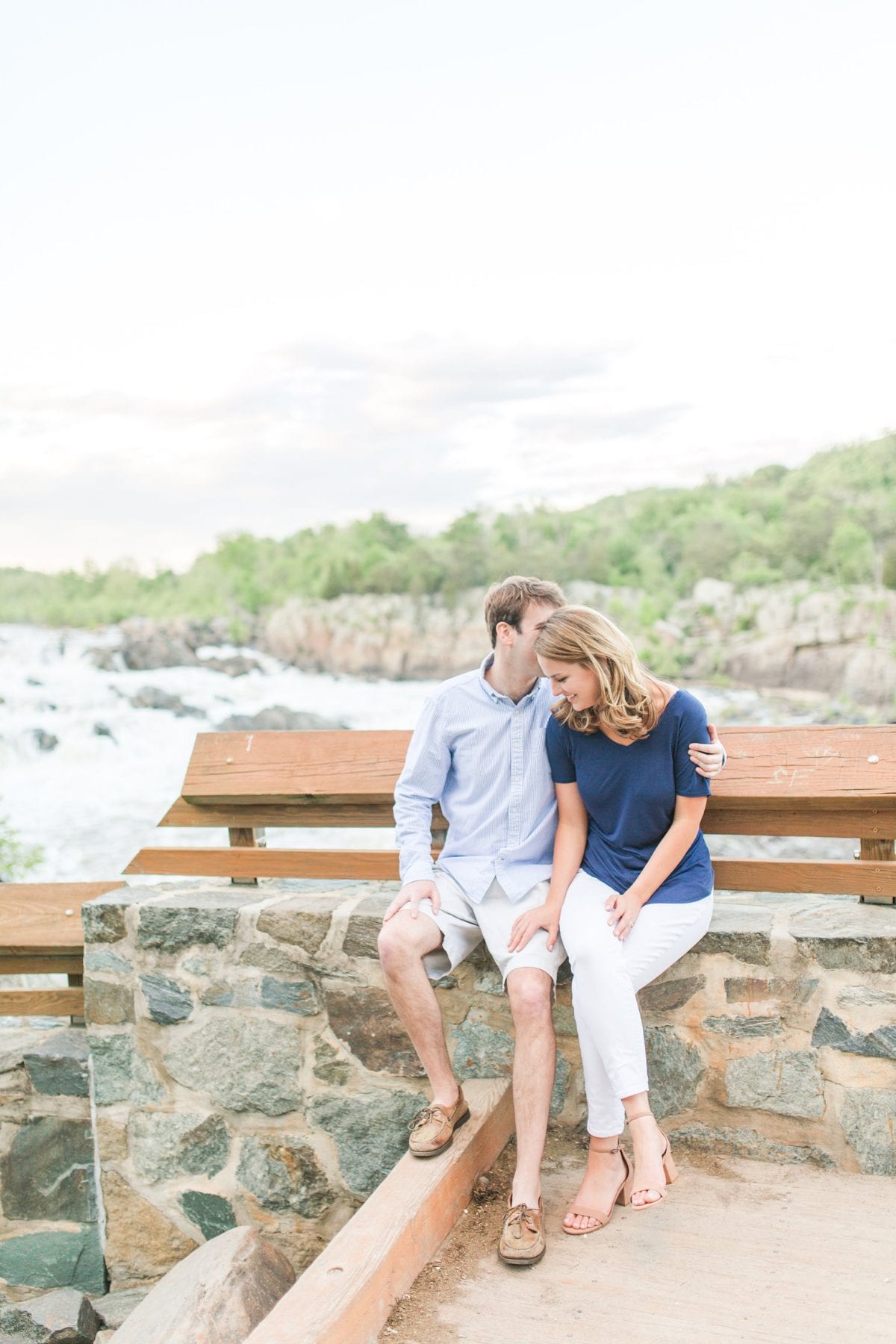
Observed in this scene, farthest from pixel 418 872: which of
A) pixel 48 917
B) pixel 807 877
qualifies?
pixel 48 917

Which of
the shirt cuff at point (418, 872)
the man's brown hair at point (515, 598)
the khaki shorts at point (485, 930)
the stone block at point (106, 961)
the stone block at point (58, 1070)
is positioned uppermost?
the man's brown hair at point (515, 598)

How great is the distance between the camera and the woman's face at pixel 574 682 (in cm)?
224

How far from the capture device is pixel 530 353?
16547mm

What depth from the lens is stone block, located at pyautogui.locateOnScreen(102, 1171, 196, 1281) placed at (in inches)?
114

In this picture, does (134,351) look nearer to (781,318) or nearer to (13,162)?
(13,162)

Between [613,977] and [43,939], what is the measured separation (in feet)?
6.28

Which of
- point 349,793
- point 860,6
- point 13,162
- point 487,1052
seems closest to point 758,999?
point 487,1052

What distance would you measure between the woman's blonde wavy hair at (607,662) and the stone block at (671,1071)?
704 mm

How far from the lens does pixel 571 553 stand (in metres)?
17.9

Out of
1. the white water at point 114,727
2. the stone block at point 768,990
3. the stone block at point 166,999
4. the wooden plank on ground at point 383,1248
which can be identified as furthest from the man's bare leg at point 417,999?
the white water at point 114,727

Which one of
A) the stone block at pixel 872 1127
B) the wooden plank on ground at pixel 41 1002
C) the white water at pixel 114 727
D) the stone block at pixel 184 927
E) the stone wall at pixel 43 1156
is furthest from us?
the white water at pixel 114 727

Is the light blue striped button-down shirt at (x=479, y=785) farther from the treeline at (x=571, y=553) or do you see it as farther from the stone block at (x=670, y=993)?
the treeline at (x=571, y=553)

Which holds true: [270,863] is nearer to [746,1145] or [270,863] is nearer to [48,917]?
[48,917]

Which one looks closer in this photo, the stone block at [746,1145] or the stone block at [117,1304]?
the stone block at [746,1145]
